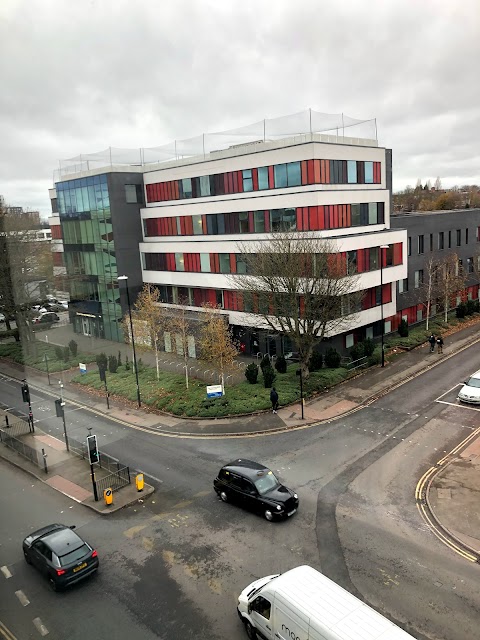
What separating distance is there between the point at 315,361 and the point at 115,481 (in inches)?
602

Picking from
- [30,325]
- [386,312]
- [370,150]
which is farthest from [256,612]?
[370,150]

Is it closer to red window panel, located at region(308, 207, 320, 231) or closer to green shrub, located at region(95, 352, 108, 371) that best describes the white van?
green shrub, located at region(95, 352, 108, 371)

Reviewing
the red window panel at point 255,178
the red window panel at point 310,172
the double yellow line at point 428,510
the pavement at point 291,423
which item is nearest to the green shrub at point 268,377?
the pavement at point 291,423

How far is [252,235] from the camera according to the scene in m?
34.2

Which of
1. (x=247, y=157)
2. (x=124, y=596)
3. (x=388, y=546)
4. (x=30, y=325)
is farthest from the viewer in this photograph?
(x=247, y=157)

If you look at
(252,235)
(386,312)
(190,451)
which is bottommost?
(190,451)

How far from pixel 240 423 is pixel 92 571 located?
11454mm

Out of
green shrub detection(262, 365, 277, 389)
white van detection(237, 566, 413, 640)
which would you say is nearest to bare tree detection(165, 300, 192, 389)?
green shrub detection(262, 365, 277, 389)

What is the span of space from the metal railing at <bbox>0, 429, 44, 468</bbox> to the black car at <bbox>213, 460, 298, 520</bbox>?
8436 millimetres

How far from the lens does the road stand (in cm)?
1214

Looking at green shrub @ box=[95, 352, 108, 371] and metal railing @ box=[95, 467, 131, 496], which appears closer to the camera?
metal railing @ box=[95, 467, 131, 496]

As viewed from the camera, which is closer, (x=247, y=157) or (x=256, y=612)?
(x=256, y=612)

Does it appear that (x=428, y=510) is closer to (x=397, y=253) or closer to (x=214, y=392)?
(x=214, y=392)

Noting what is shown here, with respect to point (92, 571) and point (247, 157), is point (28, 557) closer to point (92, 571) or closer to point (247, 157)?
point (92, 571)
